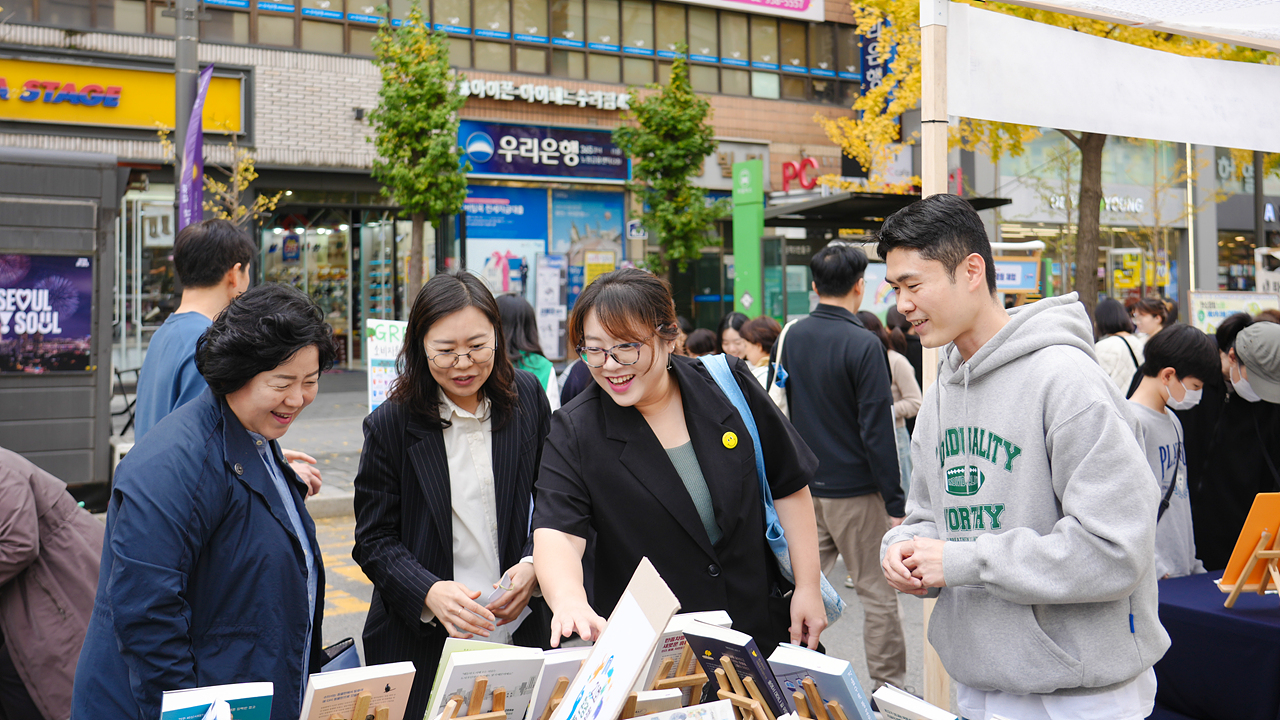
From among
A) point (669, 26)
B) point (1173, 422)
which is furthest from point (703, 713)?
point (669, 26)

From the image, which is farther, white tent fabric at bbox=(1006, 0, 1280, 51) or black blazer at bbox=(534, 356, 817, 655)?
white tent fabric at bbox=(1006, 0, 1280, 51)

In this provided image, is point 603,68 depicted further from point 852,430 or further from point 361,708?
point 361,708

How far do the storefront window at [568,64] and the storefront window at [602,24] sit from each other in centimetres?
42

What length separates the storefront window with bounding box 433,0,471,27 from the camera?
19188mm

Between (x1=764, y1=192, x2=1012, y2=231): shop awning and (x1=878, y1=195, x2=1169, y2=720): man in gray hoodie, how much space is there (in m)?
9.34

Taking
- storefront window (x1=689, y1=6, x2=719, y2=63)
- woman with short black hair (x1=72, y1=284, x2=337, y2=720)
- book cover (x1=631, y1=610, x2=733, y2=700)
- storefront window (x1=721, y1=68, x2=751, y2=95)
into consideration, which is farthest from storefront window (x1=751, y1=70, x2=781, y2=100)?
book cover (x1=631, y1=610, x2=733, y2=700)

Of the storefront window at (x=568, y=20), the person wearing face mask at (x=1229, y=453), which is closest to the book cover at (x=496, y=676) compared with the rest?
the person wearing face mask at (x=1229, y=453)

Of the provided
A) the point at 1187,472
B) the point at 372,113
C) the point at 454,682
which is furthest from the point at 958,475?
the point at 372,113

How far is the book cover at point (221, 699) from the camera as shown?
171 cm

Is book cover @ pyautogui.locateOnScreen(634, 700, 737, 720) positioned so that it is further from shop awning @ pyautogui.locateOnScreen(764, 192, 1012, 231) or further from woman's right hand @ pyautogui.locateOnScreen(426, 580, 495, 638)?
shop awning @ pyautogui.locateOnScreen(764, 192, 1012, 231)

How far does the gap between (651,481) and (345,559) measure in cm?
561

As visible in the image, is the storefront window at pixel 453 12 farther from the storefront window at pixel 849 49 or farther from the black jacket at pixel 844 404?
the black jacket at pixel 844 404

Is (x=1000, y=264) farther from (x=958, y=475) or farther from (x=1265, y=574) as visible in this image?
(x=958, y=475)

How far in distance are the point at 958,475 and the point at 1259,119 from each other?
10.1ft
